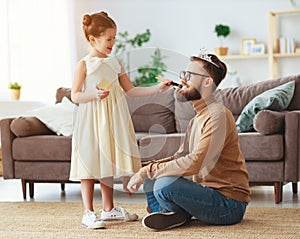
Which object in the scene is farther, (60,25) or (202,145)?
(60,25)

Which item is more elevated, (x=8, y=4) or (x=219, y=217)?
(x=8, y=4)

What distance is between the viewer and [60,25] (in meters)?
6.64

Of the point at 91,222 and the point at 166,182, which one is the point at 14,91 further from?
the point at 166,182

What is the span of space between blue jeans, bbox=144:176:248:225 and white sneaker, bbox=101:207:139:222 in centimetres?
26

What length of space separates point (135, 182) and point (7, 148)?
169 centimetres

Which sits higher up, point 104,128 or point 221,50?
point 221,50

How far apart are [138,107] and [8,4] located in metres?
3.82

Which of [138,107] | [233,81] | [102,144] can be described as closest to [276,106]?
[138,107]

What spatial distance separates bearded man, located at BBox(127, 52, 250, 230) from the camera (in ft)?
8.70

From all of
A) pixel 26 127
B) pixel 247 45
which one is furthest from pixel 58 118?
pixel 247 45

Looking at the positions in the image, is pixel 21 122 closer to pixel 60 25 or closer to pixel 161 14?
pixel 60 25

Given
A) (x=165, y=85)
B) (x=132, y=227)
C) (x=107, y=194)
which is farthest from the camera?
(x=107, y=194)

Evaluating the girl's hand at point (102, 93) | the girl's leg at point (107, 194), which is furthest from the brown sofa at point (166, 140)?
the girl's leg at point (107, 194)

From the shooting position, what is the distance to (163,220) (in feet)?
9.09
